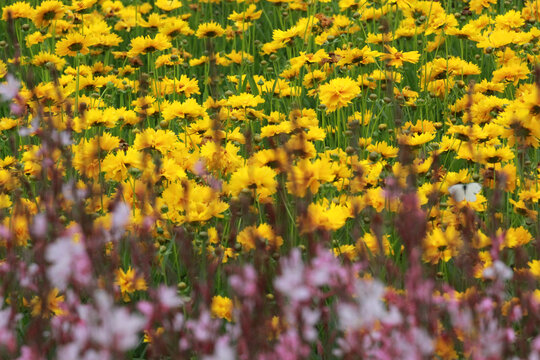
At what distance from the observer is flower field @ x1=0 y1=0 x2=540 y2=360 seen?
128 cm

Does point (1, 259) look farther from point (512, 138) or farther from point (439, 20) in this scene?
point (439, 20)

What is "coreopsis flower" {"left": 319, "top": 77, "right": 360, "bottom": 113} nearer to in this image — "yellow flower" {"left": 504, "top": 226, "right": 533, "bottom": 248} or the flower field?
the flower field

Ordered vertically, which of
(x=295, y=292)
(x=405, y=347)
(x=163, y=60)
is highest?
(x=295, y=292)

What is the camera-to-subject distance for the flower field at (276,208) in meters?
1.28

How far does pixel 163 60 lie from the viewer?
356 centimetres

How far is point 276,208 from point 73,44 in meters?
1.70

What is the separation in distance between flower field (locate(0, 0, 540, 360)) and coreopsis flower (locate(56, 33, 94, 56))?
1cm

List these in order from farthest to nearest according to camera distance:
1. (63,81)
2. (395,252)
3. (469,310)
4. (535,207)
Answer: (63,81), (535,207), (395,252), (469,310)

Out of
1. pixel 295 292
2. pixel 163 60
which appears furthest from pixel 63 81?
pixel 295 292

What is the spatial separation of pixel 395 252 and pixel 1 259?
973mm

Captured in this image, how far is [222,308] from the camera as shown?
68.3 inches

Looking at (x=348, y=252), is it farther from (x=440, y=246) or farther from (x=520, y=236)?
(x=520, y=236)

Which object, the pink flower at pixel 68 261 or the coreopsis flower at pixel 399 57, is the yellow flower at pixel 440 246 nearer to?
the pink flower at pixel 68 261

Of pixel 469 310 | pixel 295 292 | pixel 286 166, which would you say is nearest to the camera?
pixel 295 292
